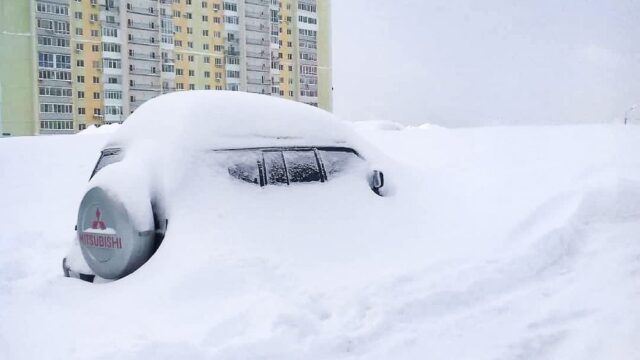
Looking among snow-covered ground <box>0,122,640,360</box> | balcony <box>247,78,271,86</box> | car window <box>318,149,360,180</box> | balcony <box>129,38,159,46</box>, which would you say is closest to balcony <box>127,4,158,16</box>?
balcony <box>129,38,159,46</box>

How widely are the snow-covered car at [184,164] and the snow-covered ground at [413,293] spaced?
28 centimetres

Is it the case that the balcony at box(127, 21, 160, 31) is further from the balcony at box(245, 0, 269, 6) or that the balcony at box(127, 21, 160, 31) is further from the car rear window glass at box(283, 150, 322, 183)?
the car rear window glass at box(283, 150, 322, 183)

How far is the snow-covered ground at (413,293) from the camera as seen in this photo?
3.41 meters

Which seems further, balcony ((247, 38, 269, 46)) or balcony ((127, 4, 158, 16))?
balcony ((247, 38, 269, 46))

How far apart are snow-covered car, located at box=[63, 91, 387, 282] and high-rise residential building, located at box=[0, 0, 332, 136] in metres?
50.3

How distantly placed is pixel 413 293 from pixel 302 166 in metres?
1.53

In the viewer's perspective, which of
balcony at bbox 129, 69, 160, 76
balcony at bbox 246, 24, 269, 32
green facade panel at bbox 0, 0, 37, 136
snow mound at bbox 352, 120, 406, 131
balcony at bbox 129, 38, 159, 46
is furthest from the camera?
balcony at bbox 246, 24, 269, 32

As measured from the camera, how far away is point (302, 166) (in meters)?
4.90

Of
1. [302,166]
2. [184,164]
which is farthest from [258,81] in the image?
[184,164]

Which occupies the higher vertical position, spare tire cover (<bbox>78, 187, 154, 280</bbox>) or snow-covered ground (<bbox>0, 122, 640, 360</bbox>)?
spare tire cover (<bbox>78, 187, 154, 280</bbox>)

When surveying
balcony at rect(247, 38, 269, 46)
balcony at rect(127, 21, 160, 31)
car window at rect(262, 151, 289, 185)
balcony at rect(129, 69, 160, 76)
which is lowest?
car window at rect(262, 151, 289, 185)

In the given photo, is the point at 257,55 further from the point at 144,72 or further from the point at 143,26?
the point at 144,72

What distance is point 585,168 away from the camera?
7.52 meters

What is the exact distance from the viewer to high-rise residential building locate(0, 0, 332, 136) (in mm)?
48906
